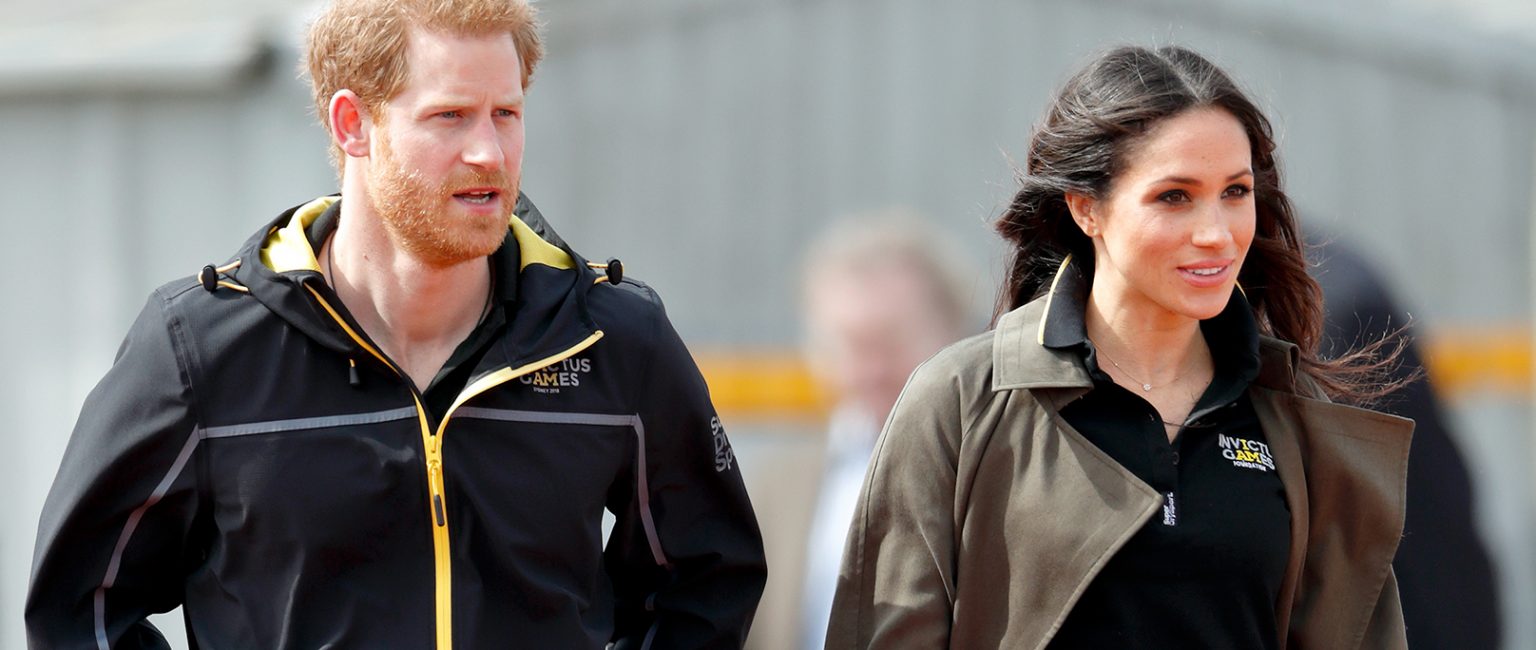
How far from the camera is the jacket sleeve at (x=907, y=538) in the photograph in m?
3.29

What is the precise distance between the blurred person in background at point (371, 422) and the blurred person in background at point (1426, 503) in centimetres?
175

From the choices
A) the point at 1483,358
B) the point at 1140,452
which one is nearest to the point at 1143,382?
the point at 1140,452

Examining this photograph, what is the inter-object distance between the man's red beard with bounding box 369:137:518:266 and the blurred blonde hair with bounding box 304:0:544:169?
105 millimetres

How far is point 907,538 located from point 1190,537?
18.1 inches

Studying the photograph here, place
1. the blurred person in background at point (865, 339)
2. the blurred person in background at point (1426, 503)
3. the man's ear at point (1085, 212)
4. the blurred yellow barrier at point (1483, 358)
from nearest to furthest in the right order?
1. the man's ear at point (1085, 212)
2. the blurred person in background at point (1426, 503)
3. the blurred person in background at point (865, 339)
4. the blurred yellow barrier at point (1483, 358)

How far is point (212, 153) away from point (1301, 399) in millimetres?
4710

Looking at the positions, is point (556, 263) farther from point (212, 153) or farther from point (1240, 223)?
point (212, 153)

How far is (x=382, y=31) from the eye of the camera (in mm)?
3150

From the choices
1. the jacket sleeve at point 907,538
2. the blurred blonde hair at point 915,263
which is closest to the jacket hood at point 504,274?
the jacket sleeve at point 907,538

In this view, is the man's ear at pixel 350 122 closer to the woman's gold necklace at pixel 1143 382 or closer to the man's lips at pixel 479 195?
the man's lips at pixel 479 195

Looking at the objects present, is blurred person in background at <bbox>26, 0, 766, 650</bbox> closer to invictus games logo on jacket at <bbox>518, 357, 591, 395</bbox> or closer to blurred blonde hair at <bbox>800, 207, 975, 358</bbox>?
invictus games logo on jacket at <bbox>518, 357, 591, 395</bbox>

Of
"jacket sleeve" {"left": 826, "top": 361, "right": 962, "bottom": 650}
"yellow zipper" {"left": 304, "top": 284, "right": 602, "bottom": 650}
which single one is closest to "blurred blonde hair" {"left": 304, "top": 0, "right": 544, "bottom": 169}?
"yellow zipper" {"left": 304, "top": 284, "right": 602, "bottom": 650}

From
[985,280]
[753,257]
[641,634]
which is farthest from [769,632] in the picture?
[753,257]

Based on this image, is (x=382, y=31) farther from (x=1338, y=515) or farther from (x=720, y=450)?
(x=1338, y=515)
